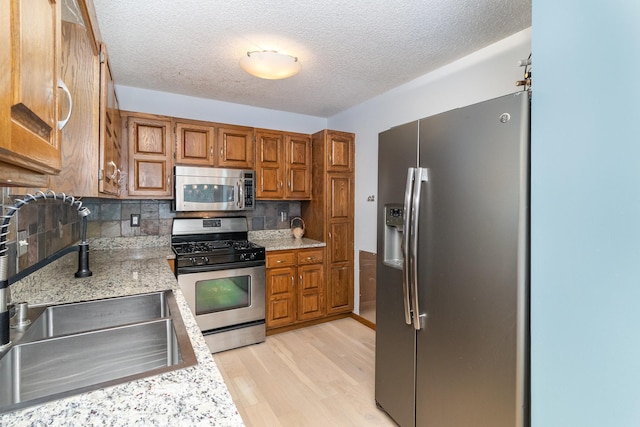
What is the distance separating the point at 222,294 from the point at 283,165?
1.54 m

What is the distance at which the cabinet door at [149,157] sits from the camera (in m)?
2.79

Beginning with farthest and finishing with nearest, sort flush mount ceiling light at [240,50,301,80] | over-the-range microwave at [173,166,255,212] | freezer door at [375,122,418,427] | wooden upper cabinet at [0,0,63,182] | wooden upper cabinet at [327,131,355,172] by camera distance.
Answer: wooden upper cabinet at [327,131,355,172], over-the-range microwave at [173,166,255,212], flush mount ceiling light at [240,50,301,80], freezer door at [375,122,418,427], wooden upper cabinet at [0,0,63,182]

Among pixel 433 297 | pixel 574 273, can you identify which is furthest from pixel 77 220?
pixel 574 273

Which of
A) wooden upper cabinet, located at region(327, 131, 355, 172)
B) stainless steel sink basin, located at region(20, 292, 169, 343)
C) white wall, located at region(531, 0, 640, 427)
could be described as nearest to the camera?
white wall, located at region(531, 0, 640, 427)

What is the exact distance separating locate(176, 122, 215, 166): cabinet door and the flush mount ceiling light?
3.69 feet

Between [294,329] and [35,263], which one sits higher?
[35,263]

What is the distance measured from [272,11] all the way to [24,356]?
1.95m

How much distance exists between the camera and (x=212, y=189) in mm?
3123

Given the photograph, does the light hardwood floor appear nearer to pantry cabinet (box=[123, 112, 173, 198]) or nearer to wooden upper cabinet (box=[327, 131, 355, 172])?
pantry cabinet (box=[123, 112, 173, 198])

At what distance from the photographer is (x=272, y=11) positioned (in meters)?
1.79

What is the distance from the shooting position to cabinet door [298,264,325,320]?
3293 mm

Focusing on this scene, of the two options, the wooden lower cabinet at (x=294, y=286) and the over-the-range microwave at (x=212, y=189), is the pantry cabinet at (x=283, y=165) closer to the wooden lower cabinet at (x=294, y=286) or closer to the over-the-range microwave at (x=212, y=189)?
the over-the-range microwave at (x=212, y=189)

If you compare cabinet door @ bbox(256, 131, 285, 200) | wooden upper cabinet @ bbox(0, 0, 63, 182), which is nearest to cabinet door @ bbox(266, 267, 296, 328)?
cabinet door @ bbox(256, 131, 285, 200)

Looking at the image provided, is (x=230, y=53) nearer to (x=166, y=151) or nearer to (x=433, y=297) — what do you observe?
(x=166, y=151)
